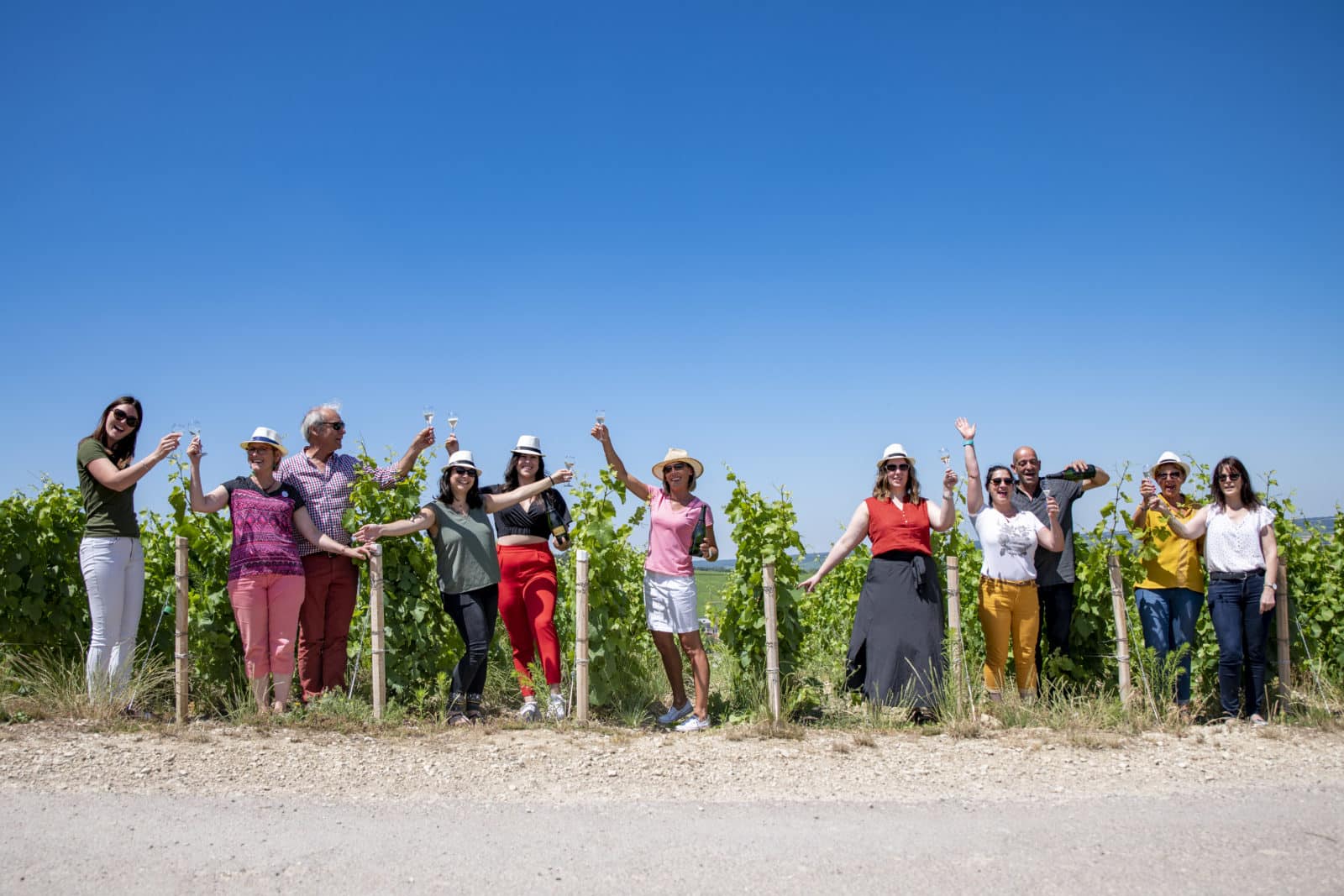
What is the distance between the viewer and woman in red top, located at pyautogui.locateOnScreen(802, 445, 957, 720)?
6.09m

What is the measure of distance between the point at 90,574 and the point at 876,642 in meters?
5.10

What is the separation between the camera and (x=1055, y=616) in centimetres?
658

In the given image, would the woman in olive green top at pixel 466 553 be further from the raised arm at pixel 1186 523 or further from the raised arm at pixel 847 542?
the raised arm at pixel 1186 523

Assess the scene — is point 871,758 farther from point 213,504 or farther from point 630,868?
point 213,504

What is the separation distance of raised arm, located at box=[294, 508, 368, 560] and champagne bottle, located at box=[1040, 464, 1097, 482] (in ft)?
15.8

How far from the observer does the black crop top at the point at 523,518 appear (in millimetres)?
6457

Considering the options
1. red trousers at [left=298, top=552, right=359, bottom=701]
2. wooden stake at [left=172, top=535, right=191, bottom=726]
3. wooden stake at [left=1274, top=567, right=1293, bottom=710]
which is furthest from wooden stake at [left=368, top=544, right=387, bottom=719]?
wooden stake at [left=1274, top=567, right=1293, bottom=710]

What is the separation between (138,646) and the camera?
22.0 ft

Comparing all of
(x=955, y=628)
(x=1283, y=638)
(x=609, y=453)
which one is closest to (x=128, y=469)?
(x=609, y=453)

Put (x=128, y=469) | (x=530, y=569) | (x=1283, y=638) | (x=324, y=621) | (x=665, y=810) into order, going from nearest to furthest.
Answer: (x=665, y=810) < (x=128, y=469) < (x=324, y=621) < (x=530, y=569) < (x=1283, y=638)

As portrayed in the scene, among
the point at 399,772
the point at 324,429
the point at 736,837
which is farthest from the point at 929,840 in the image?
the point at 324,429

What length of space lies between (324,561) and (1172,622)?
19.6 feet

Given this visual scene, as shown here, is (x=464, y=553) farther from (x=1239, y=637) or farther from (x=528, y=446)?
(x=1239, y=637)

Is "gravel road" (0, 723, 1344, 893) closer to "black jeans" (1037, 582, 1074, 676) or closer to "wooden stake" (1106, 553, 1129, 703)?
"wooden stake" (1106, 553, 1129, 703)
